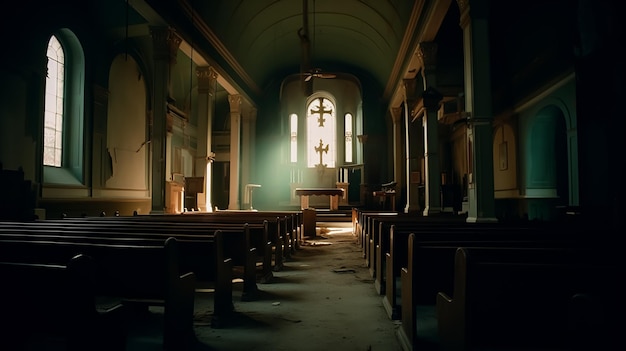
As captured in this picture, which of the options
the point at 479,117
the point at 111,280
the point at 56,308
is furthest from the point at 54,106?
the point at 56,308

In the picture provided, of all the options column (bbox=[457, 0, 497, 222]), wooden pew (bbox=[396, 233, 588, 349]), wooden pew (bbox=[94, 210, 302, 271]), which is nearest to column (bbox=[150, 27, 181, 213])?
wooden pew (bbox=[94, 210, 302, 271])

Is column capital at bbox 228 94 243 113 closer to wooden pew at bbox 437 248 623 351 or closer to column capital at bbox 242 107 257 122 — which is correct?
column capital at bbox 242 107 257 122

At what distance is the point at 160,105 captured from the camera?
931cm

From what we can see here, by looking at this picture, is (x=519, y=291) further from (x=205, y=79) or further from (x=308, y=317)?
(x=205, y=79)

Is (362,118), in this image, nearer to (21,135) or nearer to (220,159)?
(220,159)

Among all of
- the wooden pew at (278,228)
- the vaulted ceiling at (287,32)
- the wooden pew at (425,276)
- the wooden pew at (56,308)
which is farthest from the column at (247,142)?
the wooden pew at (56,308)

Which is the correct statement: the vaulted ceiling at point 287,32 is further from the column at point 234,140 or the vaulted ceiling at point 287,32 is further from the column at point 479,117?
the column at point 479,117

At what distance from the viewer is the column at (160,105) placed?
30.1 ft

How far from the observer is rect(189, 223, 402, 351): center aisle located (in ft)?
8.48

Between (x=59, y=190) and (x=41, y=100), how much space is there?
6.65 ft

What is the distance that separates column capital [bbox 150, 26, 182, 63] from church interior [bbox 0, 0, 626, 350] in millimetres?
46

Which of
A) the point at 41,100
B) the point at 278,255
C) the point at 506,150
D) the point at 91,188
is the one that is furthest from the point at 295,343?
the point at 506,150

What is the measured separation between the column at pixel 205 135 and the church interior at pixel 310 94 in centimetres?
4

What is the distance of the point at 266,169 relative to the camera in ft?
62.3
